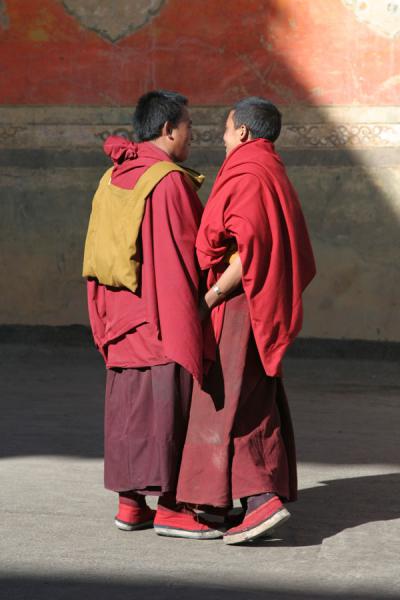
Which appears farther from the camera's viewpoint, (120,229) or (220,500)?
(120,229)

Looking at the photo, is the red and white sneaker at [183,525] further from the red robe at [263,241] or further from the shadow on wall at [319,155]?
the shadow on wall at [319,155]

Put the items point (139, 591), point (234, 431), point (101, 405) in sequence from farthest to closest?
point (101, 405)
point (234, 431)
point (139, 591)

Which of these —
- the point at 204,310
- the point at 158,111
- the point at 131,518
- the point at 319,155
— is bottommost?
the point at 131,518

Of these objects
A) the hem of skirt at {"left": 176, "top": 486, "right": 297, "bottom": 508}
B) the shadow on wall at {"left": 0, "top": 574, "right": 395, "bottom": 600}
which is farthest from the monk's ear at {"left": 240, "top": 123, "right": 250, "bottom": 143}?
the shadow on wall at {"left": 0, "top": 574, "right": 395, "bottom": 600}

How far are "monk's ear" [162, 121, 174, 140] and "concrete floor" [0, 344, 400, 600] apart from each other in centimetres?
130

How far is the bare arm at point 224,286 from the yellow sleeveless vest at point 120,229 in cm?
23

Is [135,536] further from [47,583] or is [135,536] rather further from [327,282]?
[327,282]

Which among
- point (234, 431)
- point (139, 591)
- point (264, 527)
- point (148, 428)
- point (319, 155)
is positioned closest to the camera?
point (139, 591)

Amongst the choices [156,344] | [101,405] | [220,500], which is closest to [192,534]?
[220,500]

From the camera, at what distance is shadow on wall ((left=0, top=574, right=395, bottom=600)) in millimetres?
3482

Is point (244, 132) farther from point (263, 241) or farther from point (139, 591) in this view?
point (139, 591)

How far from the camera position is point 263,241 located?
411 cm

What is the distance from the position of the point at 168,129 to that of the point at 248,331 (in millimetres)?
737

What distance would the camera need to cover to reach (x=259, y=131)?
14.0 feet
